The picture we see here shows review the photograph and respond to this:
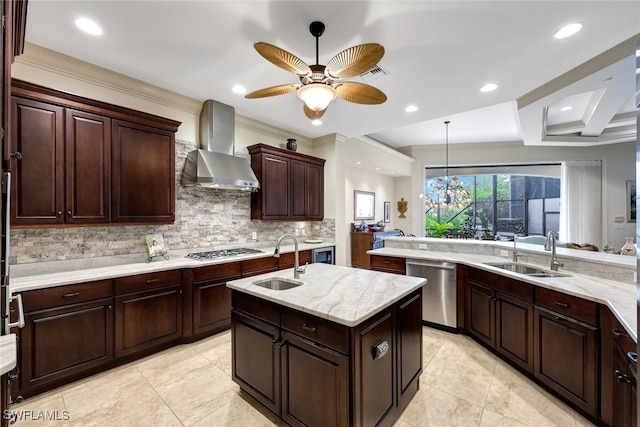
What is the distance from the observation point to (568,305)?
198 cm

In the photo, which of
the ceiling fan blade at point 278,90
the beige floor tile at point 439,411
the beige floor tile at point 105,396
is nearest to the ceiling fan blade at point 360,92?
the ceiling fan blade at point 278,90

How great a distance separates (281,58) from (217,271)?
7.78 feet

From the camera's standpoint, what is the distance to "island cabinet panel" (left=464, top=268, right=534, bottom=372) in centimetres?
229

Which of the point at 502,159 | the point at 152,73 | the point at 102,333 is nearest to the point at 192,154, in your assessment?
the point at 152,73

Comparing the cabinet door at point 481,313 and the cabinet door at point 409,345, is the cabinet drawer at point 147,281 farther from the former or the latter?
the cabinet door at point 481,313

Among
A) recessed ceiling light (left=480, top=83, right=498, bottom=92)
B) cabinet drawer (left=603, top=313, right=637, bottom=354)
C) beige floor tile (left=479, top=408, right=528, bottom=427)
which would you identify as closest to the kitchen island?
beige floor tile (left=479, top=408, right=528, bottom=427)

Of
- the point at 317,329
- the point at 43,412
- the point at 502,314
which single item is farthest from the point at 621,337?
the point at 43,412

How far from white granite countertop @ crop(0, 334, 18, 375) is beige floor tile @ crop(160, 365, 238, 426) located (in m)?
1.48

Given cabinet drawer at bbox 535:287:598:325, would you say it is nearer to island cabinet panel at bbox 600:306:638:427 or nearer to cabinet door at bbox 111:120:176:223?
island cabinet panel at bbox 600:306:638:427

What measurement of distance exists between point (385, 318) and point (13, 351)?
5.29ft

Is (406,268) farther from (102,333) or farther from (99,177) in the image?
(99,177)

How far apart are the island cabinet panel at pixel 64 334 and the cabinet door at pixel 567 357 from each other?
3.68 m

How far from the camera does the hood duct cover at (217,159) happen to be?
11.0 feet

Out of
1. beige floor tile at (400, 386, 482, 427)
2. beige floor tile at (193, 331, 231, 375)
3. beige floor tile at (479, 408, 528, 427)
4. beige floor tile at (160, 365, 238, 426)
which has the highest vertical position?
beige floor tile at (479, 408, 528, 427)
